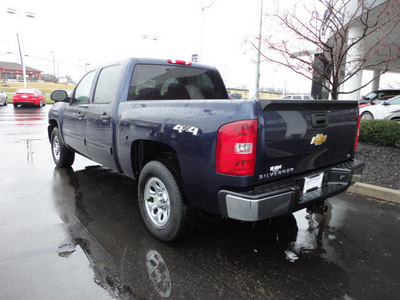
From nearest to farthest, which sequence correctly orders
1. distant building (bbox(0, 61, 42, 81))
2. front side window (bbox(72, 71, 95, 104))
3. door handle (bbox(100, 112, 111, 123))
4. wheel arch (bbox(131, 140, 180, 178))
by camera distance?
A: wheel arch (bbox(131, 140, 180, 178)), door handle (bbox(100, 112, 111, 123)), front side window (bbox(72, 71, 95, 104)), distant building (bbox(0, 61, 42, 81))

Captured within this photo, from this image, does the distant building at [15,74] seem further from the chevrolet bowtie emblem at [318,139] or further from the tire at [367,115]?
the chevrolet bowtie emblem at [318,139]

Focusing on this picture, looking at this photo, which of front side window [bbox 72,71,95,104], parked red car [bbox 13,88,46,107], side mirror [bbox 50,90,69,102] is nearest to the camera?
front side window [bbox 72,71,95,104]

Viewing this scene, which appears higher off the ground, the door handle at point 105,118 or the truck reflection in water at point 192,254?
the door handle at point 105,118

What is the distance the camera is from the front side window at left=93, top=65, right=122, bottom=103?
Answer: 381cm

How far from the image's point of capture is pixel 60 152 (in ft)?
18.7

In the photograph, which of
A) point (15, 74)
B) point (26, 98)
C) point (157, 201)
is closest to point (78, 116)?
point (157, 201)

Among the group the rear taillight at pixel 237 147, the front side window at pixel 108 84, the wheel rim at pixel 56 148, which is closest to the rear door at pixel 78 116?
the front side window at pixel 108 84

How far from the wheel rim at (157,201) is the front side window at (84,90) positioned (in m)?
2.09

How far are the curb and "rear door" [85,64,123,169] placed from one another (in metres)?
3.80

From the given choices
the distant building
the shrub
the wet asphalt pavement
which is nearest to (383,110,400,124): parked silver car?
the shrub

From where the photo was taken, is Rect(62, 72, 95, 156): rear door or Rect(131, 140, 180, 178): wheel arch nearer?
Rect(131, 140, 180, 178): wheel arch

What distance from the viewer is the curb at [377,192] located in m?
4.46

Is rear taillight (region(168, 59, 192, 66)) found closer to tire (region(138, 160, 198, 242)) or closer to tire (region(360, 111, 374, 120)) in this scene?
tire (region(138, 160, 198, 242))

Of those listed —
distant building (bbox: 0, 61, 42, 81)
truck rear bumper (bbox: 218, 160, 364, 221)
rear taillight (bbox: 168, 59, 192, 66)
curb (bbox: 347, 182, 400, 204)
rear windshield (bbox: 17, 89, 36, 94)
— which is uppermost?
distant building (bbox: 0, 61, 42, 81)
